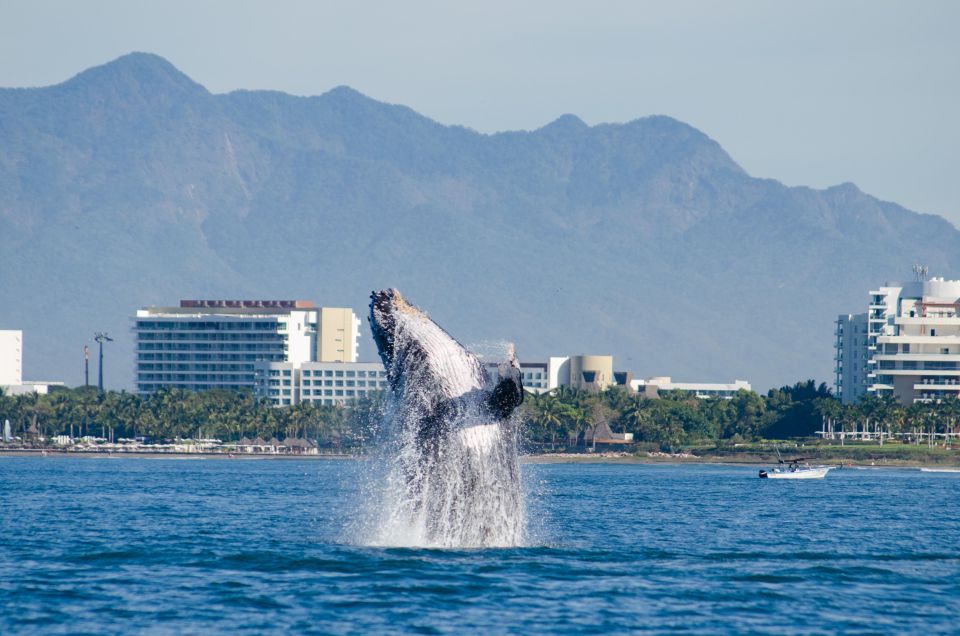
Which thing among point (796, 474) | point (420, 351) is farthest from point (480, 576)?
point (796, 474)

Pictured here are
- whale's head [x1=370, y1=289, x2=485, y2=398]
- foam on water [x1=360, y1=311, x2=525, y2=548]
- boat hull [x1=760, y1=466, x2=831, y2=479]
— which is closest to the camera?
whale's head [x1=370, y1=289, x2=485, y2=398]

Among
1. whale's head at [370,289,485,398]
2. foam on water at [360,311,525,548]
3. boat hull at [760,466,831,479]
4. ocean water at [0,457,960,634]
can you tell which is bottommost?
boat hull at [760,466,831,479]

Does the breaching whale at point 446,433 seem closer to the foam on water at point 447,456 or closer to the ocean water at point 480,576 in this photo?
the foam on water at point 447,456

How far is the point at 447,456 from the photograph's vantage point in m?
40.3

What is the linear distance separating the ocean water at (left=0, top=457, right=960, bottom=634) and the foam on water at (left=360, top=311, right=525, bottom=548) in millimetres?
1148

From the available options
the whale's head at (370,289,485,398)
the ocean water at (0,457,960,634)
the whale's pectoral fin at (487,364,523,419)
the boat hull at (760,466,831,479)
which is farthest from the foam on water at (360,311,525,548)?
the boat hull at (760,466,831,479)

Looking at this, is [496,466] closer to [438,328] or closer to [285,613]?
[438,328]

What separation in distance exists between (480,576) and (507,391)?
23.4 ft

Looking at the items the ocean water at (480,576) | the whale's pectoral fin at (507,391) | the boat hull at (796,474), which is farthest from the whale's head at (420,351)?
the boat hull at (796,474)

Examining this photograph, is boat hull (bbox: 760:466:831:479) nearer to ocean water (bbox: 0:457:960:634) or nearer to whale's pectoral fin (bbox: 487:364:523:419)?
ocean water (bbox: 0:457:960:634)

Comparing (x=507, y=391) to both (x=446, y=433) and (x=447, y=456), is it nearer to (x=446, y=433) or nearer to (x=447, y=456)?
(x=446, y=433)

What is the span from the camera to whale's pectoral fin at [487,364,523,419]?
36.8 metres

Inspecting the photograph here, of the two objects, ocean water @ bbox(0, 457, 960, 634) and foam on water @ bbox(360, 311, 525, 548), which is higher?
foam on water @ bbox(360, 311, 525, 548)

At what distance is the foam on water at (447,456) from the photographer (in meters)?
39.2
